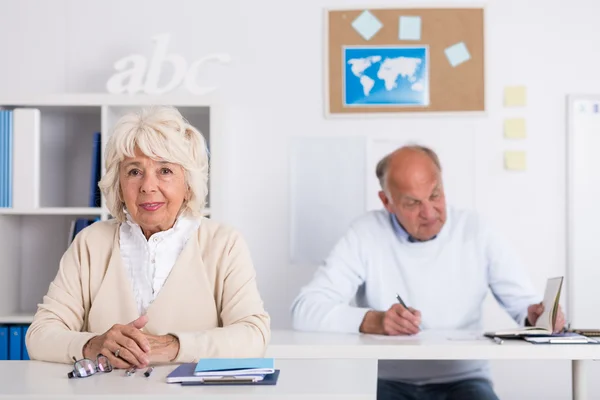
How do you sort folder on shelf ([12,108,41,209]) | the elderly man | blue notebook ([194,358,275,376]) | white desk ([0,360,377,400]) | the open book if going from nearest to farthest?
white desk ([0,360,377,400]), blue notebook ([194,358,275,376]), the open book, the elderly man, folder on shelf ([12,108,41,209])

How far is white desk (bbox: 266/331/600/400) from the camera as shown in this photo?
7.50ft

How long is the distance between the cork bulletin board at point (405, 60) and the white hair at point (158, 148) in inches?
63.7

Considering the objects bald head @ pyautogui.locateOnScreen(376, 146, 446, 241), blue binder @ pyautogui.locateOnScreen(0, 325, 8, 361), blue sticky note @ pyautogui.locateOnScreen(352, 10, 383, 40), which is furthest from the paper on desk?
blue binder @ pyautogui.locateOnScreen(0, 325, 8, 361)

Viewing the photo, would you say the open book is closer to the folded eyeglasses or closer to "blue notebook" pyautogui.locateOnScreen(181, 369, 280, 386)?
"blue notebook" pyautogui.locateOnScreen(181, 369, 280, 386)

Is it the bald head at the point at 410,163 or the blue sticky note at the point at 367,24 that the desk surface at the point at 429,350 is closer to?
the bald head at the point at 410,163

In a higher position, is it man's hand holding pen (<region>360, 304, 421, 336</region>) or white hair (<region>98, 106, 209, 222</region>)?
white hair (<region>98, 106, 209, 222</region>)

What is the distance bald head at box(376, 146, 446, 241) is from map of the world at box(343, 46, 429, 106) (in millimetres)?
701

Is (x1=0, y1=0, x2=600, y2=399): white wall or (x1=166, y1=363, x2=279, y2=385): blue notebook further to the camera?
(x1=0, y1=0, x2=600, y2=399): white wall

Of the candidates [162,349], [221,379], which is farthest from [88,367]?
[221,379]

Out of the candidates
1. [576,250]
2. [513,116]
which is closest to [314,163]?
[513,116]

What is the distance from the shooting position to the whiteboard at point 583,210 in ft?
11.7

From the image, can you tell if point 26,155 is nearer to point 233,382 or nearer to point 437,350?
point 437,350

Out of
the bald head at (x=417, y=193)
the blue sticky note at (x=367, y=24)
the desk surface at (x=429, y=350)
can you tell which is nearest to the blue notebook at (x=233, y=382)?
the desk surface at (x=429, y=350)

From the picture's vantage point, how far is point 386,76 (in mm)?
3633
